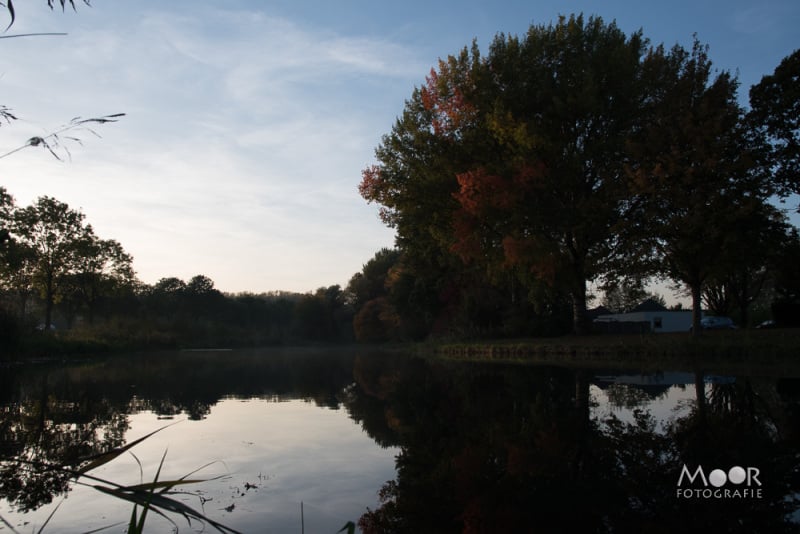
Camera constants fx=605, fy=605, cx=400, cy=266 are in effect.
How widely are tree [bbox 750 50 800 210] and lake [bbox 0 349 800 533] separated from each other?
1223cm

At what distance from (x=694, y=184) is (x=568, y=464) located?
61.6ft

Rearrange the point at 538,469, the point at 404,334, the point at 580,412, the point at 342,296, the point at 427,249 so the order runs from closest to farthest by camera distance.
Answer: the point at 538,469 < the point at 580,412 < the point at 427,249 < the point at 404,334 < the point at 342,296

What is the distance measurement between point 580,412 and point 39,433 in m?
8.39

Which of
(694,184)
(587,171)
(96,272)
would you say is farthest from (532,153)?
(96,272)

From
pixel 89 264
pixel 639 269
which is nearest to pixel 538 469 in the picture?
pixel 639 269

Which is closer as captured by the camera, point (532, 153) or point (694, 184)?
point (694, 184)

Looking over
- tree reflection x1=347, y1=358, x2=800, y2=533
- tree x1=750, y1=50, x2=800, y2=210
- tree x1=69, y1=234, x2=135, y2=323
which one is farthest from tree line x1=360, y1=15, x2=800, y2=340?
tree x1=69, y1=234, x2=135, y2=323

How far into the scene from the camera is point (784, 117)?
23000 millimetres

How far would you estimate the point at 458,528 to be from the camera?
4730mm

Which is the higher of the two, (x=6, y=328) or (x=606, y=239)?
(x=606, y=239)

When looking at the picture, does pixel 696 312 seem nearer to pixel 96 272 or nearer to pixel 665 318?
pixel 665 318

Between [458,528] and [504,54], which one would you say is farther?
[504,54]

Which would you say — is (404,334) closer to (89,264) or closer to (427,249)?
(427,249)

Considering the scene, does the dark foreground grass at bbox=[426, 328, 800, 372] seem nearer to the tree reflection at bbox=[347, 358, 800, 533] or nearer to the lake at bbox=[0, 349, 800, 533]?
the lake at bbox=[0, 349, 800, 533]
